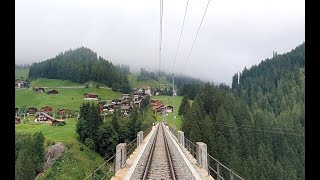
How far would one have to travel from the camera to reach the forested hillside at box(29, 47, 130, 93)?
55.3 meters

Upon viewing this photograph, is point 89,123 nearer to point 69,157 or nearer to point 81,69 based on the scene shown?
point 69,157

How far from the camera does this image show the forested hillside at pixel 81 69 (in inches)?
2179

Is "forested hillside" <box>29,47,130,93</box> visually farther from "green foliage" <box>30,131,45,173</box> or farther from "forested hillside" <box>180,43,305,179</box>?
"green foliage" <box>30,131,45,173</box>

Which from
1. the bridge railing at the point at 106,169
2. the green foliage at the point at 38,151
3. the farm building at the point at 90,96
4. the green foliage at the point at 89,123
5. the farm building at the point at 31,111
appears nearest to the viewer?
the bridge railing at the point at 106,169

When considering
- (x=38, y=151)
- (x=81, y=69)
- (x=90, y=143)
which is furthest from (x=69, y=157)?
(x=81, y=69)

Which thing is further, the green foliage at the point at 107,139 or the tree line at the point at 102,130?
the tree line at the point at 102,130

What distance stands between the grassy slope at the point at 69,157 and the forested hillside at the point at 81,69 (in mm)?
13657

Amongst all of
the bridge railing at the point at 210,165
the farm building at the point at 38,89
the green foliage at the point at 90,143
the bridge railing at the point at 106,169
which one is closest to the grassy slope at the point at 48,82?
the farm building at the point at 38,89

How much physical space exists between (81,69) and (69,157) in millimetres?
21746

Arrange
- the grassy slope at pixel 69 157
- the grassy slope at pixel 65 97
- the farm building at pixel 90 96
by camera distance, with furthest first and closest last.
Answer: the farm building at pixel 90 96, the grassy slope at pixel 65 97, the grassy slope at pixel 69 157

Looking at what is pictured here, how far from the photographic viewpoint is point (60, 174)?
124 feet

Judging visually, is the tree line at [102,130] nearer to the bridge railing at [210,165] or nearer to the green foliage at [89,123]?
the green foliage at [89,123]

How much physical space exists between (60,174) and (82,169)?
502cm
